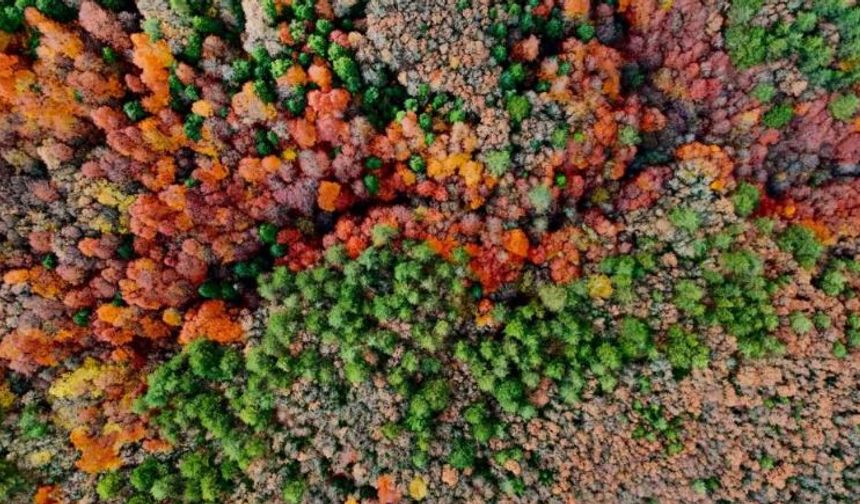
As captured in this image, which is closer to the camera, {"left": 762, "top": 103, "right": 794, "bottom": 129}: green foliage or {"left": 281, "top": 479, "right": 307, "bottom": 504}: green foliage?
{"left": 281, "top": 479, "right": 307, "bottom": 504}: green foliage

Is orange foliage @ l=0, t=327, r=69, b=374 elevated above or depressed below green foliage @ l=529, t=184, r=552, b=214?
A: below

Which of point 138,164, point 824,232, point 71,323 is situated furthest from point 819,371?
point 71,323

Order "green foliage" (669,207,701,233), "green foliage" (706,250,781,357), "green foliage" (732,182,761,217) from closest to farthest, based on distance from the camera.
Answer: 1. "green foliage" (706,250,781,357)
2. "green foliage" (669,207,701,233)
3. "green foliage" (732,182,761,217)

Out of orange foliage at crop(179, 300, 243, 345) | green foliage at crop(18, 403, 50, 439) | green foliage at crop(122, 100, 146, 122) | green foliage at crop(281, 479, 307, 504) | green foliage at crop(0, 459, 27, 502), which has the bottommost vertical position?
green foliage at crop(0, 459, 27, 502)

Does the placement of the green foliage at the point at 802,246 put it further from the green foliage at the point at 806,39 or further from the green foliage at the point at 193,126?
the green foliage at the point at 193,126

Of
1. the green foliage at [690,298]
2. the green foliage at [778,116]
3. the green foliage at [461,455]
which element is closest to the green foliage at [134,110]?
the green foliage at [461,455]

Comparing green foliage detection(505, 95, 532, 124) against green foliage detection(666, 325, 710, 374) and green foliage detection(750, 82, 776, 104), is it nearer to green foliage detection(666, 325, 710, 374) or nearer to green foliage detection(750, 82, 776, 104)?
green foliage detection(750, 82, 776, 104)

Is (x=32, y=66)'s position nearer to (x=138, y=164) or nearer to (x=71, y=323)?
(x=138, y=164)

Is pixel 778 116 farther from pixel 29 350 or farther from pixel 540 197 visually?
pixel 29 350

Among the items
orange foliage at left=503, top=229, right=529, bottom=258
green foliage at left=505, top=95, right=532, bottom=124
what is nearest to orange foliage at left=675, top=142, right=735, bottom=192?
green foliage at left=505, top=95, right=532, bottom=124
